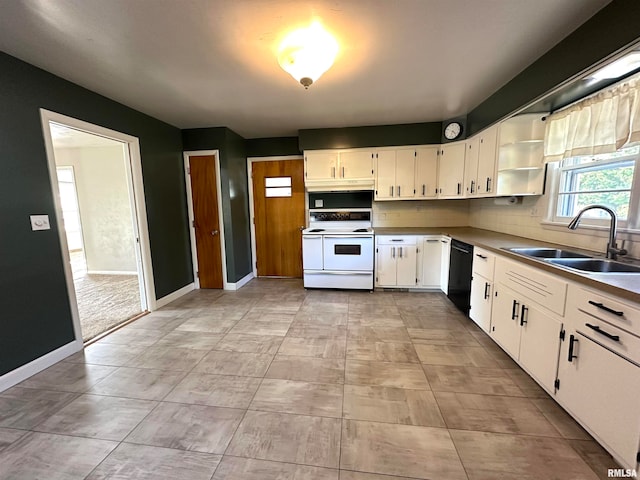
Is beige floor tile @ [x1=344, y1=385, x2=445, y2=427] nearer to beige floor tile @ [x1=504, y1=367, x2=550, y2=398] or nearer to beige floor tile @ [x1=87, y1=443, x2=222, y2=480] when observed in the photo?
beige floor tile @ [x1=504, y1=367, x2=550, y2=398]

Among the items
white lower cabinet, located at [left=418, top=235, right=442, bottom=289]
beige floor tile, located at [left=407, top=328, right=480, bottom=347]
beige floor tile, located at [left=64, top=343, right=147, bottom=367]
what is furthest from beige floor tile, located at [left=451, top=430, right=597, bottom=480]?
beige floor tile, located at [left=64, top=343, right=147, bottom=367]

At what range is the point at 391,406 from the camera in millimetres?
1698

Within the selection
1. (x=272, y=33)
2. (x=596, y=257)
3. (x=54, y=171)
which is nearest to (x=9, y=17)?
(x=54, y=171)

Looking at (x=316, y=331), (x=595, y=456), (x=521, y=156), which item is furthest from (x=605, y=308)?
(x=316, y=331)

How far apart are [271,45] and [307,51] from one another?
0.29 m

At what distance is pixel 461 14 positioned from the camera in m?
1.57

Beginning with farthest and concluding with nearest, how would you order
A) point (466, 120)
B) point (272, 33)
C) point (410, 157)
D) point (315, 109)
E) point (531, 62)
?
point (410, 157), point (466, 120), point (315, 109), point (531, 62), point (272, 33)

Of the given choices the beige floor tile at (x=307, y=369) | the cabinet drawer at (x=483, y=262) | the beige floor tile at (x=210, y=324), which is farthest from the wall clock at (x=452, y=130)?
the beige floor tile at (x=210, y=324)

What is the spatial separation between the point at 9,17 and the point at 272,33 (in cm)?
150

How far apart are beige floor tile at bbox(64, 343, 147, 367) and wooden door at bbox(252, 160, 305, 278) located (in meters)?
2.52

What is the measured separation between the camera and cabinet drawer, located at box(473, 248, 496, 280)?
Result: 2363 mm

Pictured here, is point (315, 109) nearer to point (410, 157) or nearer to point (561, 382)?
point (410, 157)

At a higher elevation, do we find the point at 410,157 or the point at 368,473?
the point at 410,157

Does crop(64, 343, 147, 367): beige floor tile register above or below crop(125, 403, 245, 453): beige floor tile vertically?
above
